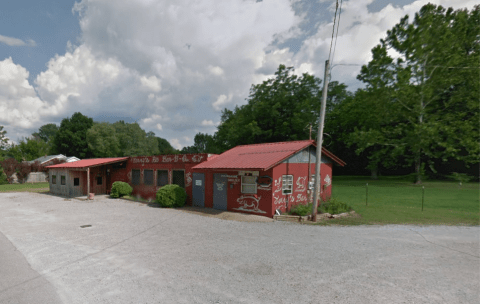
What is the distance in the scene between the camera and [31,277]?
5645 millimetres

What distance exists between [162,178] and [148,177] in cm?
187

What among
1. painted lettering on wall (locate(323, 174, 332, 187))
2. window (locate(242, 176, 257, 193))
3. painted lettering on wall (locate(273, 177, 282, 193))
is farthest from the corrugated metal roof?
painted lettering on wall (locate(323, 174, 332, 187))

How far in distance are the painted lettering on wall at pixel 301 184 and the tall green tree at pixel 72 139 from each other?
185 ft

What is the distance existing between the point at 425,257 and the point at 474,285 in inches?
66.8

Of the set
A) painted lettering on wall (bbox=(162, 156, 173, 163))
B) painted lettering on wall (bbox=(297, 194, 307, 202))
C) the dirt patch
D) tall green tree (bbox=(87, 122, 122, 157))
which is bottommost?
the dirt patch

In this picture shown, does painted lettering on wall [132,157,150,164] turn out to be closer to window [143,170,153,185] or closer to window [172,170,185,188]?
window [143,170,153,185]

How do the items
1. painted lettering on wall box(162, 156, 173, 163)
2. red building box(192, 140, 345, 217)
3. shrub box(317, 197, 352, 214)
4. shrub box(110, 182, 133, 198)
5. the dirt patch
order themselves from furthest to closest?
shrub box(110, 182, 133, 198)
painted lettering on wall box(162, 156, 173, 163)
shrub box(317, 197, 352, 214)
red building box(192, 140, 345, 217)
the dirt patch

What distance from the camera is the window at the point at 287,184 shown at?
13.0 m

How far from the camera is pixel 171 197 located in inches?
613

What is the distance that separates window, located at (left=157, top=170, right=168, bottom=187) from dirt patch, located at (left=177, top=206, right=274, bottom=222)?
12.9ft

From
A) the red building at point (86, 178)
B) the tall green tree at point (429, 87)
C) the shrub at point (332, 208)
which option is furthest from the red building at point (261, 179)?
the tall green tree at point (429, 87)

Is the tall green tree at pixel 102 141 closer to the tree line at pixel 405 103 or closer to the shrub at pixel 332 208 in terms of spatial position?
the tree line at pixel 405 103

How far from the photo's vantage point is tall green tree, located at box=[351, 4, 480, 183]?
81.9ft

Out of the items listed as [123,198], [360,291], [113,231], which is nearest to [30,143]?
[123,198]
